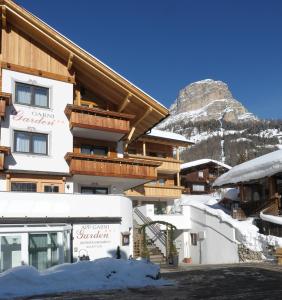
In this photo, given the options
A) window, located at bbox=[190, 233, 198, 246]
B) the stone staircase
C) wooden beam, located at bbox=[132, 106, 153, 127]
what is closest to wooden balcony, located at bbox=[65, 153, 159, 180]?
wooden beam, located at bbox=[132, 106, 153, 127]

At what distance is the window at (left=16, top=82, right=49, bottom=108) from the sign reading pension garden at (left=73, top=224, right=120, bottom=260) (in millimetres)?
6979

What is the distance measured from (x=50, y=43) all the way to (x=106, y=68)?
309 centimetres

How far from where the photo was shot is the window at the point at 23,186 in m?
21.9

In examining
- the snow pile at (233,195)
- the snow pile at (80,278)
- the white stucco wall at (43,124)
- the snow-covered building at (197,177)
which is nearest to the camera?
the snow pile at (80,278)

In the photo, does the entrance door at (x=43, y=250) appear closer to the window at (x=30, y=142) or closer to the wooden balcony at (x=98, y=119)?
the window at (x=30, y=142)

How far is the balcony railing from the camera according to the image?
77.3ft

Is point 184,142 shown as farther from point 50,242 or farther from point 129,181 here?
point 50,242

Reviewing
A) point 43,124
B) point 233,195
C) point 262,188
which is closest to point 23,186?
point 43,124

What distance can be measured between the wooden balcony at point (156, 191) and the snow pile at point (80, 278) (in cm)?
1868

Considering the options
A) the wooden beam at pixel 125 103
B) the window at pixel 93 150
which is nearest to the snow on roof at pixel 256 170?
the wooden beam at pixel 125 103

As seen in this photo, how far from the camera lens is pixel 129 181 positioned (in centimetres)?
2550

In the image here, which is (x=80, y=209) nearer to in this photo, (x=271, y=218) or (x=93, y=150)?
(x=93, y=150)

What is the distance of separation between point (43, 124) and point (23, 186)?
3.31 m

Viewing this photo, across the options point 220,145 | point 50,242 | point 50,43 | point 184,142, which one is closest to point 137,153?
point 184,142
